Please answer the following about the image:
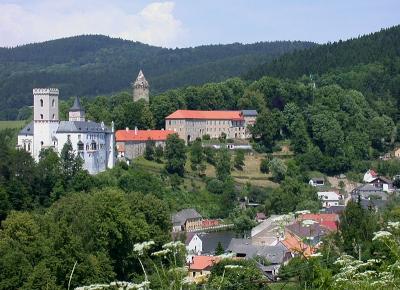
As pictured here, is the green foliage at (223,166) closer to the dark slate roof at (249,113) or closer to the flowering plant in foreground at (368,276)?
the dark slate roof at (249,113)

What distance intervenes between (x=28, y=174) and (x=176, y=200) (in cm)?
1244

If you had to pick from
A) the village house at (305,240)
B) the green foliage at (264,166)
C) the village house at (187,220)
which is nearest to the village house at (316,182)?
the green foliage at (264,166)

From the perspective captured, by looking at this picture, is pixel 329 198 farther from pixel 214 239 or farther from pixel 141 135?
pixel 214 239

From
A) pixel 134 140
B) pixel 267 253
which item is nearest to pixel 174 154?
pixel 134 140

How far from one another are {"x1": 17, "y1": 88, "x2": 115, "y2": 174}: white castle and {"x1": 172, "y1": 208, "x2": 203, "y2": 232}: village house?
5.19m

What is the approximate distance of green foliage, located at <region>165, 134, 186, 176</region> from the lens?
62094mm

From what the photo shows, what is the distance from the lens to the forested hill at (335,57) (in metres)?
98.2

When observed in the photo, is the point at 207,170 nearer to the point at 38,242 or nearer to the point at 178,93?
the point at 178,93

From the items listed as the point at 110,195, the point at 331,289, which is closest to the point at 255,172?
the point at 110,195

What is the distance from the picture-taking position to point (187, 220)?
55594 mm

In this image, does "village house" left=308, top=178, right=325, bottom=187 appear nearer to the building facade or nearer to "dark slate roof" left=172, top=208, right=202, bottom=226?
the building facade

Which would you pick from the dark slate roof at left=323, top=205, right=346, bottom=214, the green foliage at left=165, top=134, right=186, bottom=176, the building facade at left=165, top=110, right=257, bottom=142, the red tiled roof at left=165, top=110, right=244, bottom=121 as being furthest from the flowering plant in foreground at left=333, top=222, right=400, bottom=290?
the red tiled roof at left=165, top=110, right=244, bottom=121

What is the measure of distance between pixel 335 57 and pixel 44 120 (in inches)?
2114

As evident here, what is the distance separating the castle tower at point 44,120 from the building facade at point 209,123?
14.6 metres
